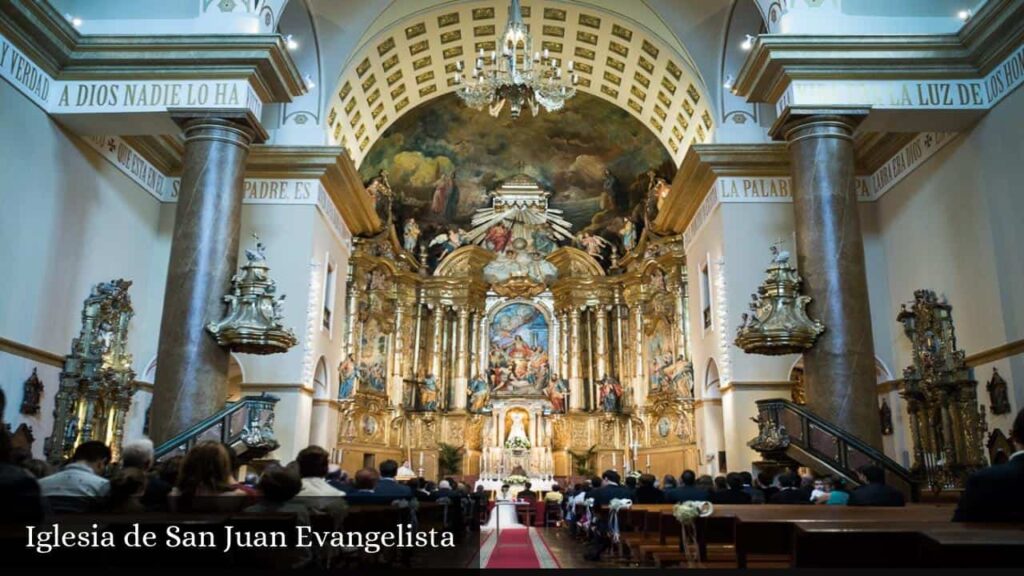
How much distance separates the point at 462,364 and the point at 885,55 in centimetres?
1623

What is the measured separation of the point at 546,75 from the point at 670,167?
8.14m

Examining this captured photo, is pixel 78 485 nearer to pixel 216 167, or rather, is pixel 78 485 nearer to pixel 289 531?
pixel 289 531

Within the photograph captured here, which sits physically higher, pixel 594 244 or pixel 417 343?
pixel 594 244

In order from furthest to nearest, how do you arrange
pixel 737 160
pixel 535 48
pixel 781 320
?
pixel 535 48 → pixel 737 160 → pixel 781 320

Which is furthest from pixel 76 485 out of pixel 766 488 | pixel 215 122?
pixel 215 122

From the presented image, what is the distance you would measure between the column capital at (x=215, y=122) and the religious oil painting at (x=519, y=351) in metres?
14.6

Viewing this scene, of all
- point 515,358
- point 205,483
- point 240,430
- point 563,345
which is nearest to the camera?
point 205,483

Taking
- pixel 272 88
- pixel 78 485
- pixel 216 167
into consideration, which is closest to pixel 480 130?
pixel 272 88

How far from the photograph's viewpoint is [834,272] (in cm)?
1123

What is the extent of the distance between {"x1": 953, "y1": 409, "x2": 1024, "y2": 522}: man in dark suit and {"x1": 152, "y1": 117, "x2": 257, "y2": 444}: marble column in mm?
9700

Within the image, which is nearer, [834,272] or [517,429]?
[834,272]

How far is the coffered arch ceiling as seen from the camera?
18453 mm

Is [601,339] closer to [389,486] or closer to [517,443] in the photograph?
[517,443]

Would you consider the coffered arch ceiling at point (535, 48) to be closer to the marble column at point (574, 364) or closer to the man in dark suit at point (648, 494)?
the marble column at point (574, 364)
